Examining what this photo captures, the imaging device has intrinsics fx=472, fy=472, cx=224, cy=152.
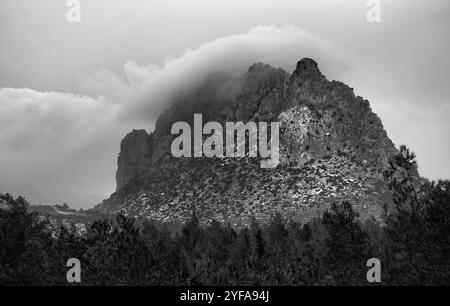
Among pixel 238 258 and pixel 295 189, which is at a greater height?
pixel 295 189

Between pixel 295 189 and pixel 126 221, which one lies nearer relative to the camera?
pixel 126 221

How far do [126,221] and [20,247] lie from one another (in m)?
11.1

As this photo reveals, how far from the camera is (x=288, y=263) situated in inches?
2352
